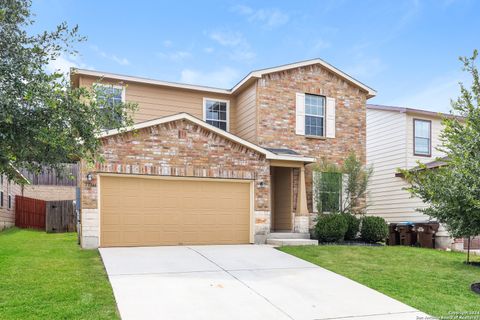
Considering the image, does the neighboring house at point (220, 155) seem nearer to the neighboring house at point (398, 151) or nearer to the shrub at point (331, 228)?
the shrub at point (331, 228)

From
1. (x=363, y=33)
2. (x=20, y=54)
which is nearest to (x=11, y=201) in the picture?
(x=20, y=54)

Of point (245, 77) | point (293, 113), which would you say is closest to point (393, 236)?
point (293, 113)

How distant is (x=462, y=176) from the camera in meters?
8.72

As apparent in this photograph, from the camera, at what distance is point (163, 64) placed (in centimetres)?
1800

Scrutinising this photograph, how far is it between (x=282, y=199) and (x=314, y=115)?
355 cm

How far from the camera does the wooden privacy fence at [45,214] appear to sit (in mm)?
19547

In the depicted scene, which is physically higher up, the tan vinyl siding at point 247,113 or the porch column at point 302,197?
the tan vinyl siding at point 247,113

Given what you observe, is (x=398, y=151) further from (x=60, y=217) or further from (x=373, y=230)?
(x=60, y=217)

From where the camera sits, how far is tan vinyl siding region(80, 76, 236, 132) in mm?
15398

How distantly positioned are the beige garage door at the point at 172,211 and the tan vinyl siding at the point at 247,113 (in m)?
2.73

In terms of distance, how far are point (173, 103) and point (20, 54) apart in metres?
9.27

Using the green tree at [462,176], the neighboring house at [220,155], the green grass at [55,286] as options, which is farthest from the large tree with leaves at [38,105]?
the green tree at [462,176]

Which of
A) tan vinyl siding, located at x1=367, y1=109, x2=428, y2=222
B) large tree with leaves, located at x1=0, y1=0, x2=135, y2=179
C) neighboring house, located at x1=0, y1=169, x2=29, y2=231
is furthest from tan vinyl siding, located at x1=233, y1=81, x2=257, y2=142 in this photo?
neighboring house, located at x1=0, y1=169, x2=29, y2=231

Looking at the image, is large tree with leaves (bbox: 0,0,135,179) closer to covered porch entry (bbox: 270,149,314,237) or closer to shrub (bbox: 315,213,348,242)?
covered porch entry (bbox: 270,149,314,237)
